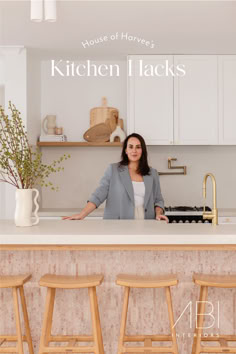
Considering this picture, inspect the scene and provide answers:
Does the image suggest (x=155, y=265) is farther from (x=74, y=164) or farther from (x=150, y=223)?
(x=74, y=164)

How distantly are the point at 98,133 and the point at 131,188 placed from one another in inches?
56.6

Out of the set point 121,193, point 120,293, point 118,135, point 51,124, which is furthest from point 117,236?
point 51,124

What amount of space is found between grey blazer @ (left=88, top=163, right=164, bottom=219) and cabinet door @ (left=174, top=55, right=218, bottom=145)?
3.83 feet

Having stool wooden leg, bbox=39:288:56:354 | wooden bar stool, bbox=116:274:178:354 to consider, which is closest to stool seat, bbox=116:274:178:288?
wooden bar stool, bbox=116:274:178:354

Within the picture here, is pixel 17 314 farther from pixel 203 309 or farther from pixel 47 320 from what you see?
pixel 203 309

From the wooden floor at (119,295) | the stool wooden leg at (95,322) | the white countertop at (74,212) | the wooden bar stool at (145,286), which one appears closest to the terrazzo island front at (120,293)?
the wooden floor at (119,295)

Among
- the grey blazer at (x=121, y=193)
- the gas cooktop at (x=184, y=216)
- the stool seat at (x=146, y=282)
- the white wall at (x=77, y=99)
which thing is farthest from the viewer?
the white wall at (x=77, y=99)

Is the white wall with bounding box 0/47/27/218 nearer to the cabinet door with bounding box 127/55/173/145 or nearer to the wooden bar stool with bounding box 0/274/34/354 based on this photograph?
the cabinet door with bounding box 127/55/173/145

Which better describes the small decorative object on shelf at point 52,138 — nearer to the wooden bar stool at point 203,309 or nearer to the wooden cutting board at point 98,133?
the wooden cutting board at point 98,133

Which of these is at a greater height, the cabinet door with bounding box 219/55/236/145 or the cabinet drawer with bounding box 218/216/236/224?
the cabinet door with bounding box 219/55/236/145

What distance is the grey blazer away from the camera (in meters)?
3.35

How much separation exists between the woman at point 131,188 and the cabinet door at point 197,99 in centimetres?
111

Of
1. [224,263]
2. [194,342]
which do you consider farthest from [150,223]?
[194,342]

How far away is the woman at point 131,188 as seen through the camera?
3352 millimetres
